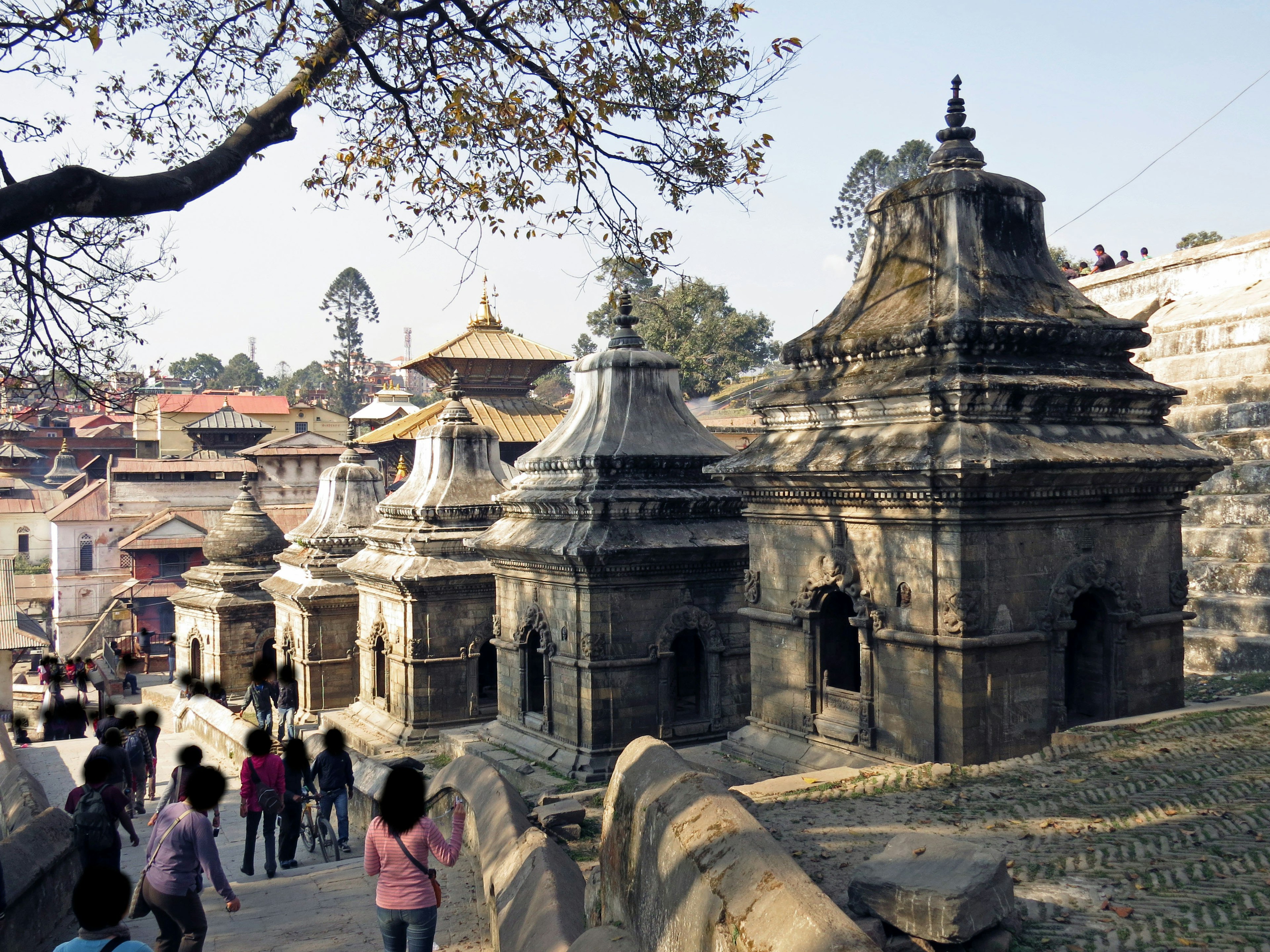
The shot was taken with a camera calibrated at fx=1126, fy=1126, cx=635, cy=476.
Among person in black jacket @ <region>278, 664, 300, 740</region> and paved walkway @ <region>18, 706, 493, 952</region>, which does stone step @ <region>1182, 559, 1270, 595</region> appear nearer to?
paved walkway @ <region>18, 706, 493, 952</region>

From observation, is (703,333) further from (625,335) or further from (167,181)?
(167,181)

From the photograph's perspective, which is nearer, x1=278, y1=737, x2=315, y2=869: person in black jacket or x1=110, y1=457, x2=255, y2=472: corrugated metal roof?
x1=278, y1=737, x2=315, y2=869: person in black jacket

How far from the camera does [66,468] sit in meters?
62.6

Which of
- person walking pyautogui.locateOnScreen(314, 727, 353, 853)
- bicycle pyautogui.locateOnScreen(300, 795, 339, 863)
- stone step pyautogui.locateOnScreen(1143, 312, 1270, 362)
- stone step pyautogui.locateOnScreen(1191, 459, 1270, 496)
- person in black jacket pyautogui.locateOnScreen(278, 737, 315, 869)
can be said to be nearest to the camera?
person in black jacket pyautogui.locateOnScreen(278, 737, 315, 869)

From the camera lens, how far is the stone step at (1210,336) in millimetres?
17266

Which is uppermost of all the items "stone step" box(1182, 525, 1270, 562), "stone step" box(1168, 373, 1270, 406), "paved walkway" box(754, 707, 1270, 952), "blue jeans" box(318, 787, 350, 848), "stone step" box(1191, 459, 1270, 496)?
"stone step" box(1168, 373, 1270, 406)

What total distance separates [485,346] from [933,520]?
2717 cm

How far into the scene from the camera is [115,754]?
1162 centimetres

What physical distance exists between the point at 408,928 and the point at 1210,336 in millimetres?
16328

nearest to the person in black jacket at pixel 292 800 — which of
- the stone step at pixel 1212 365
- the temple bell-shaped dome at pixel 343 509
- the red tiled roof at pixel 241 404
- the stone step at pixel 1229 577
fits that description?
the temple bell-shaped dome at pixel 343 509

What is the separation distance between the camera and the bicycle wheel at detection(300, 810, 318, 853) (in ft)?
41.4

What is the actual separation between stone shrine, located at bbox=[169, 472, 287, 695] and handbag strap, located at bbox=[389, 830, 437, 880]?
2037 centimetres

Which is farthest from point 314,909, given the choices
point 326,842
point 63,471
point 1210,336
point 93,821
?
point 63,471

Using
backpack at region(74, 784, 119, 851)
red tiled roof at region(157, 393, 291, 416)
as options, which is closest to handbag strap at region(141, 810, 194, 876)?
backpack at region(74, 784, 119, 851)
